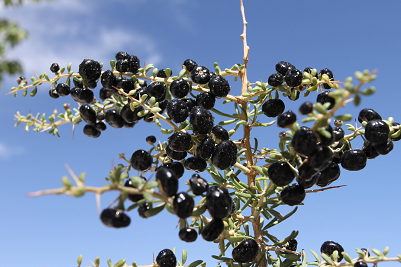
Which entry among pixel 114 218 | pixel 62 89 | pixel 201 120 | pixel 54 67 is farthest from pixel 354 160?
pixel 54 67

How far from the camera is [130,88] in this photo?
2.35m

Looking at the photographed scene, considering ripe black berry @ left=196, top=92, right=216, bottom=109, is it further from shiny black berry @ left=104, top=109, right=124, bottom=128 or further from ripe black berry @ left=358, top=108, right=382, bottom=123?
ripe black berry @ left=358, top=108, right=382, bottom=123

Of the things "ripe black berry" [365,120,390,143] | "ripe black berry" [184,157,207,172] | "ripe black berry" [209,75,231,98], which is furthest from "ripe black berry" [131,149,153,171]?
"ripe black berry" [365,120,390,143]

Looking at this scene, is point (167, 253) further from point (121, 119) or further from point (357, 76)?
point (357, 76)

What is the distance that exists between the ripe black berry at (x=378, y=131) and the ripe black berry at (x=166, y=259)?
143cm

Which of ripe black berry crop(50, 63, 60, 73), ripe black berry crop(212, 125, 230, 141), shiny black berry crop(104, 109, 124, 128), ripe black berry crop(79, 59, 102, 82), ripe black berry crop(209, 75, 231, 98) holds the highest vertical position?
ripe black berry crop(50, 63, 60, 73)

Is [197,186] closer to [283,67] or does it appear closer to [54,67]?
[283,67]

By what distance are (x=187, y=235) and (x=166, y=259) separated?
65cm

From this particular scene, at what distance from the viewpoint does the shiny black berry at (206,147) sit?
6.59 feet

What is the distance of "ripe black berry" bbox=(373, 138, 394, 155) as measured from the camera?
2.10 meters

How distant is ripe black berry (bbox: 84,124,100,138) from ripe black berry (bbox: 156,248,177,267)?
106 cm

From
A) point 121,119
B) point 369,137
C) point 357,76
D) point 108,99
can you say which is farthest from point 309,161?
point 108,99

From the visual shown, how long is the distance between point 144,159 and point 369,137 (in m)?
1.35

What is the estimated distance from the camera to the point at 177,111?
80.2 inches
